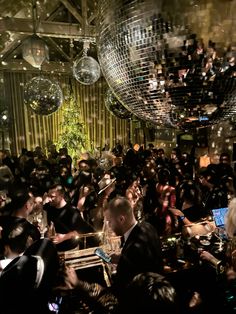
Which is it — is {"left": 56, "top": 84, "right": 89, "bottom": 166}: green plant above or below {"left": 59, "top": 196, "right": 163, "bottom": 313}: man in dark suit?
above

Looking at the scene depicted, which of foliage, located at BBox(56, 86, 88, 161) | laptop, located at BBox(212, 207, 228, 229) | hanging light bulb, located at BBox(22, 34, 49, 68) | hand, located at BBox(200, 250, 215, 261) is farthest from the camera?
foliage, located at BBox(56, 86, 88, 161)

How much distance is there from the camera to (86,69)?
4.27 metres

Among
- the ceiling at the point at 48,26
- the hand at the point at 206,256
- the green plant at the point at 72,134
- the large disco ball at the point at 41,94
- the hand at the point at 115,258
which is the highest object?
the ceiling at the point at 48,26

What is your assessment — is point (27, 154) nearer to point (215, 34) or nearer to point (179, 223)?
point (179, 223)

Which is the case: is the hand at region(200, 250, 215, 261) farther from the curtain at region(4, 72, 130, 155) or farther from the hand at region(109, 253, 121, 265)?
the curtain at region(4, 72, 130, 155)

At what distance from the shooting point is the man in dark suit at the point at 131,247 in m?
1.99

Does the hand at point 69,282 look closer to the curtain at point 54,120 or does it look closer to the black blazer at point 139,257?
the black blazer at point 139,257

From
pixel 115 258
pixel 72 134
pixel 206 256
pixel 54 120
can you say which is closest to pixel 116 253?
pixel 115 258

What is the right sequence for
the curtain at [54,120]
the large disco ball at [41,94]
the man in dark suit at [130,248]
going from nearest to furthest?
the man in dark suit at [130,248], the large disco ball at [41,94], the curtain at [54,120]

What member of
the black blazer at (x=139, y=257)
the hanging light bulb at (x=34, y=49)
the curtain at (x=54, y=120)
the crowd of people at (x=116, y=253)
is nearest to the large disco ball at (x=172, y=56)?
the crowd of people at (x=116, y=253)

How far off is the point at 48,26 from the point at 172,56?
517 centimetres

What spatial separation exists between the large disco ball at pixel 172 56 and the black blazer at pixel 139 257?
120cm

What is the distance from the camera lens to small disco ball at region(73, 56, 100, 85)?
4.20 metres

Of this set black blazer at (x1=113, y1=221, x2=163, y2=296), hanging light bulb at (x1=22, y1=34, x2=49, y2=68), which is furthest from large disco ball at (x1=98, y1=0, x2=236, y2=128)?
hanging light bulb at (x1=22, y1=34, x2=49, y2=68)
